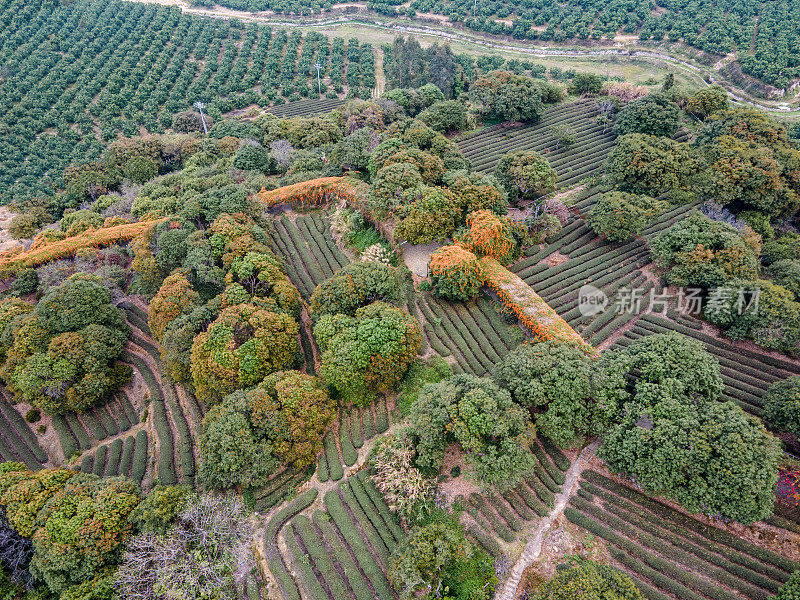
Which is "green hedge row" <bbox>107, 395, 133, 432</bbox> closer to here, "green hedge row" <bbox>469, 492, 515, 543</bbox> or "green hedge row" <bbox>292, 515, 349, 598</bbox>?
"green hedge row" <bbox>292, 515, 349, 598</bbox>

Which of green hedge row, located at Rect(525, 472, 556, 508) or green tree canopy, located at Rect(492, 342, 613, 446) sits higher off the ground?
green tree canopy, located at Rect(492, 342, 613, 446)

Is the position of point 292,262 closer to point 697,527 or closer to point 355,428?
point 355,428

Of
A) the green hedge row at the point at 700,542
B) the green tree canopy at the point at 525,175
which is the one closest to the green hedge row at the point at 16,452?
the green hedge row at the point at 700,542

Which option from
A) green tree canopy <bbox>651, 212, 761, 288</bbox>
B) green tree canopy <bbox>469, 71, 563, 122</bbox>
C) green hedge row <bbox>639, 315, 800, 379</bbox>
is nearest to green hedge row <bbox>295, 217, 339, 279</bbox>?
green hedge row <bbox>639, 315, 800, 379</bbox>

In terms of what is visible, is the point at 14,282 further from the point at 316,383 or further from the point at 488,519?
the point at 488,519

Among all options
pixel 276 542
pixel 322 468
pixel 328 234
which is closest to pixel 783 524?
pixel 322 468
